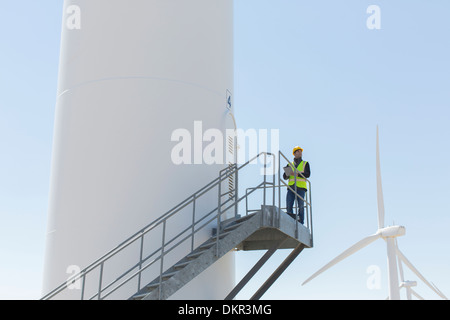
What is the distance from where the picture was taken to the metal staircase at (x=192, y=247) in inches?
430

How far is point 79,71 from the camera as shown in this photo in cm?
1367

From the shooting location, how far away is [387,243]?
20.7 metres

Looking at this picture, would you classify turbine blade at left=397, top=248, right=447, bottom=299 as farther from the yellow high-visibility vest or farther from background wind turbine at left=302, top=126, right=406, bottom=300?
the yellow high-visibility vest

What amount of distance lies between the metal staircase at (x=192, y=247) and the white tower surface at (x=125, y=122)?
25 centimetres

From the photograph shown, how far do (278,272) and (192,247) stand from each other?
134 inches

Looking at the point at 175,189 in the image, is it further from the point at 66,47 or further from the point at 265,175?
the point at 66,47

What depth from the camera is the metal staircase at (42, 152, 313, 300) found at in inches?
430

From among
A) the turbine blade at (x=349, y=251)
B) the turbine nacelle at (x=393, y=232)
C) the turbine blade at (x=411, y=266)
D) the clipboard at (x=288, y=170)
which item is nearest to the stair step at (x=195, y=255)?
the clipboard at (x=288, y=170)

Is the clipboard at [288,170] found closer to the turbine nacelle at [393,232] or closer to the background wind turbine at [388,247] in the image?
the background wind turbine at [388,247]

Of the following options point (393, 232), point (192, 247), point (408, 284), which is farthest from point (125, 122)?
point (408, 284)

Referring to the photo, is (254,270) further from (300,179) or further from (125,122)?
(125,122)

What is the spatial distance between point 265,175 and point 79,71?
5.12 metres
